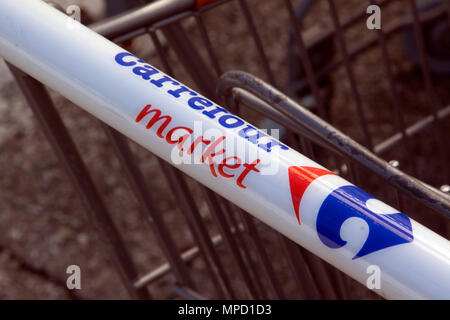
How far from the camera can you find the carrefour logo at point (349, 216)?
82 cm

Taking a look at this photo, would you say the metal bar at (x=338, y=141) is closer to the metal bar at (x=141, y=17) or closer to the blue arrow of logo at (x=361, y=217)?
the blue arrow of logo at (x=361, y=217)

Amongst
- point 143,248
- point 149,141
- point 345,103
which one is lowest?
point 149,141

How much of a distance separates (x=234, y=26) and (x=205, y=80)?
2.25m

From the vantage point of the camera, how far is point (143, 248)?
9.02 feet

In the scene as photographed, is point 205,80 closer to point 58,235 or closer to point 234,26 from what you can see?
point 58,235

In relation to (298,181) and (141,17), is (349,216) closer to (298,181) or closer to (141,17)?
(298,181)

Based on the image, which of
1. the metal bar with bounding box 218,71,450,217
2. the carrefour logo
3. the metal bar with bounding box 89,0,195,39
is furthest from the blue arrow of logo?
the metal bar with bounding box 89,0,195,39

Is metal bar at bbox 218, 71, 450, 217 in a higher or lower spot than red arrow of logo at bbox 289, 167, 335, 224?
higher

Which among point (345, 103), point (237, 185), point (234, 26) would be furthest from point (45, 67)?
point (234, 26)

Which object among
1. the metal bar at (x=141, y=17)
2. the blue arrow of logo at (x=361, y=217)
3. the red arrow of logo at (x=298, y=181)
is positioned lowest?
the blue arrow of logo at (x=361, y=217)

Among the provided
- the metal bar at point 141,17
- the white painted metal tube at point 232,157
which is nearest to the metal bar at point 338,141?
the white painted metal tube at point 232,157

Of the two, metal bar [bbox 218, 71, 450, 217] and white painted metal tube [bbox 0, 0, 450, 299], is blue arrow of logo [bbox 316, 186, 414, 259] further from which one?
metal bar [bbox 218, 71, 450, 217]

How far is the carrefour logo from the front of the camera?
32.3 inches

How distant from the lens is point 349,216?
0.84 m
